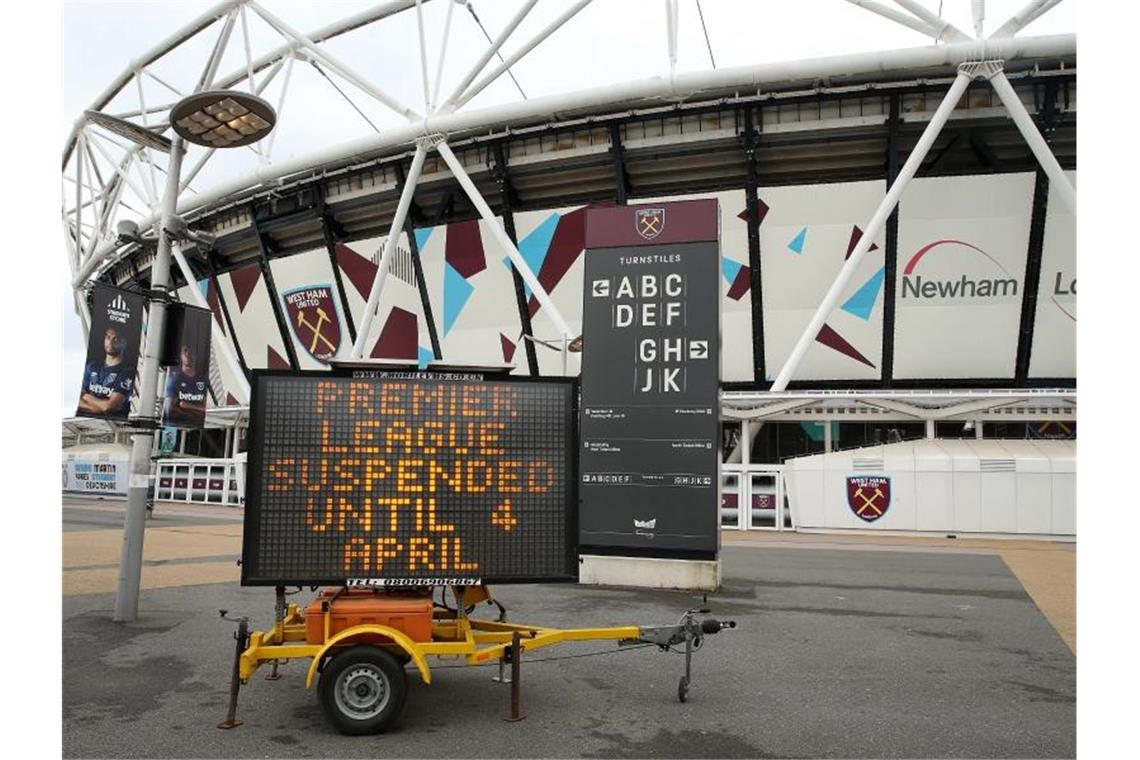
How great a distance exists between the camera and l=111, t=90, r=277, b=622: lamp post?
28.3 ft

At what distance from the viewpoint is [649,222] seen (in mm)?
12336

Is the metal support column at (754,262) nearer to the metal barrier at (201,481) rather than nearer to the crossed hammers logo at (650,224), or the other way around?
the crossed hammers logo at (650,224)

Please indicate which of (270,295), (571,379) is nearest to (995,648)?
(571,379)

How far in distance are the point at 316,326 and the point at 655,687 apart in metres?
29.5

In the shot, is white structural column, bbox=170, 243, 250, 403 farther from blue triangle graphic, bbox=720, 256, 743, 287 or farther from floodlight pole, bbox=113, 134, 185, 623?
floodlight pole, bbox=113, 134, 185, 623

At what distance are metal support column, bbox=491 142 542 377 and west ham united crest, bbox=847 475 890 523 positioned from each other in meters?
10.4

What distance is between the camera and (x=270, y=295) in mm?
34469

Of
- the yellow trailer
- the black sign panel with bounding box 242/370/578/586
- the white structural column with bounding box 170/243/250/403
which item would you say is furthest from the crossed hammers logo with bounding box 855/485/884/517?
the white structural column with bounding box 170/243/250/403

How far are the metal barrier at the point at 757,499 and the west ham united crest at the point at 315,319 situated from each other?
1729 cm

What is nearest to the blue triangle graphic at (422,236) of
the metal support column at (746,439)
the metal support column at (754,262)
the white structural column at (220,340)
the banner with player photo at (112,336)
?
the white structural column at (220,340)

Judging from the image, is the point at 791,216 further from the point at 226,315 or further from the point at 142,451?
the point at 226,315

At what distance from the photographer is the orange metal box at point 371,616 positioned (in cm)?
586

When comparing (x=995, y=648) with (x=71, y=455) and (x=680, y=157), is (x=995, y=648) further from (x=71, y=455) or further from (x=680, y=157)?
(x=71, y=455)

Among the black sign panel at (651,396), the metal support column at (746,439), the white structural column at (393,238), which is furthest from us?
the metal support column at (746,439)
